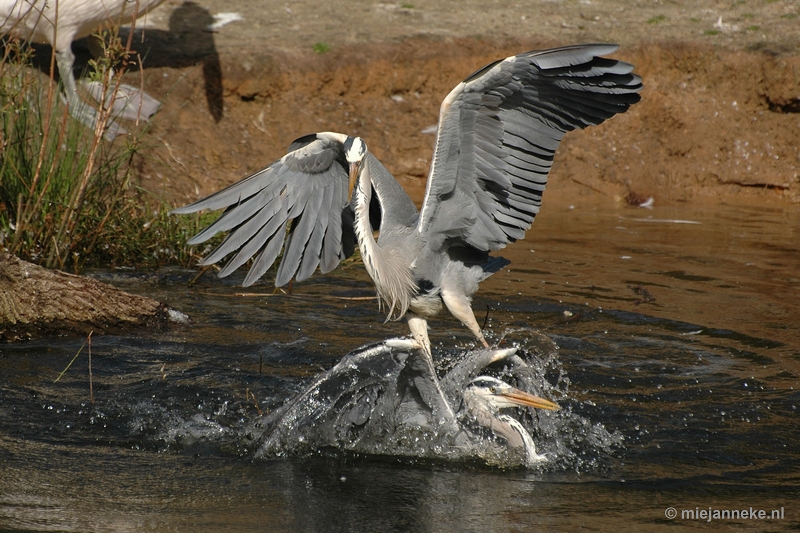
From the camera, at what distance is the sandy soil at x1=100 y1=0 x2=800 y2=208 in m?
8.62

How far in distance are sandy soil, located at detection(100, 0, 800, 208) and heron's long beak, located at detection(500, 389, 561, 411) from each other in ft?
15.5

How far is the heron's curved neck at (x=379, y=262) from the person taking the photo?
4.00 m

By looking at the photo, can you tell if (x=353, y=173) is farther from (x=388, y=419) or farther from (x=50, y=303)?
(x=50, y=303)

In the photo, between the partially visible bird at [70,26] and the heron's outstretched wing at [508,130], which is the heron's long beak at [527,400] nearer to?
the heron's outstretched wing at [508,130]

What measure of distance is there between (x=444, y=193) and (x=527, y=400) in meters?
0.98

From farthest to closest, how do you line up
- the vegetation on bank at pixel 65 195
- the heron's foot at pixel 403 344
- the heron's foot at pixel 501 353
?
the vegetation on bank at pixel 65 195
the heron's foot at pixel 501 353
the heron's foot at pixel 403 344

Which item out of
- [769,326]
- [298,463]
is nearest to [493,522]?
[298,463]

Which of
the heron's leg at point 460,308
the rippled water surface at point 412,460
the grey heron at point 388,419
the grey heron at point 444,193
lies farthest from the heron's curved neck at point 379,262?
the rippled water surface at point 412,460

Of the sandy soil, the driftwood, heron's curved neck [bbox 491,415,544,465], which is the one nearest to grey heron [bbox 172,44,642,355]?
heron's curved neck [bbox 491,415,544,465]

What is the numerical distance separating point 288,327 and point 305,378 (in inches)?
29.5

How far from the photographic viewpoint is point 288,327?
515 centimetres

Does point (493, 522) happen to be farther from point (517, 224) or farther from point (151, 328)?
point (151, 328)

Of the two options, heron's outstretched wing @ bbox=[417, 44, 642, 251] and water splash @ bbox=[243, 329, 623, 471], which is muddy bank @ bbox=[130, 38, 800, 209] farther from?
water splash @ bbox=[243, 329, 623, 471]

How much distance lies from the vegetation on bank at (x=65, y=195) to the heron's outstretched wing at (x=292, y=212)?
105 cm
